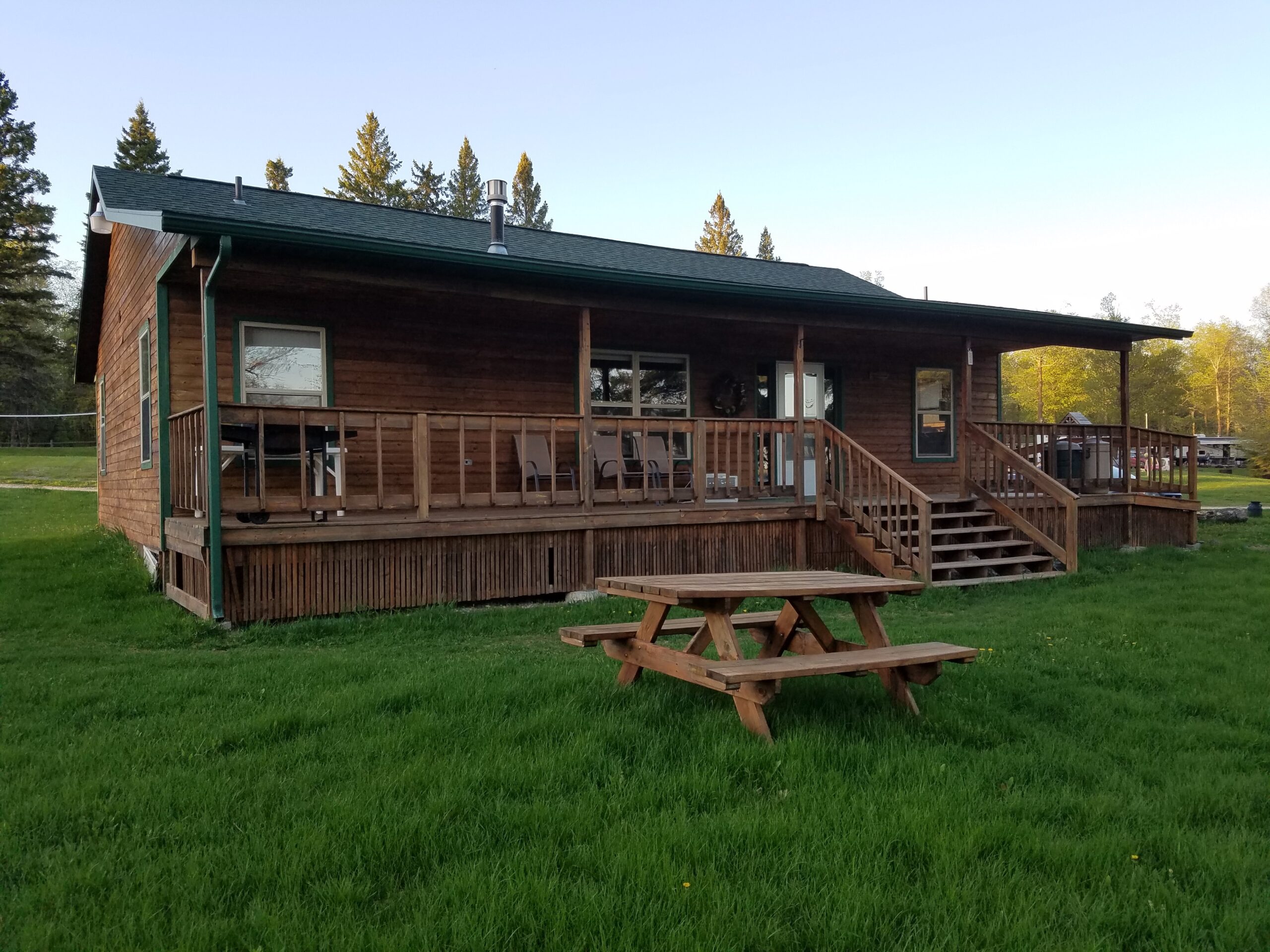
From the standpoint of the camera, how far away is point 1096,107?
19.1 meters

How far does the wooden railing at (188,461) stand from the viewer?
699 centimetres

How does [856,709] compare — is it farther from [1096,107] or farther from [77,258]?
[77,258]

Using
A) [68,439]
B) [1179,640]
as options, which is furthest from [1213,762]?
[68,439]

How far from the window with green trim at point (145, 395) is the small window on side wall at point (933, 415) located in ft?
33.2

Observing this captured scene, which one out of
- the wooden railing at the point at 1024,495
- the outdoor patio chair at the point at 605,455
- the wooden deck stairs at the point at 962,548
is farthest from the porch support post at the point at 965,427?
the outdoor patio chair at the point at 605,455

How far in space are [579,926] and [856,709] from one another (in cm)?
227

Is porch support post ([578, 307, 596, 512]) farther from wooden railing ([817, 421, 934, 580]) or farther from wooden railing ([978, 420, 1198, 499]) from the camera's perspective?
wooden railing ([978, 420, 1198, 499])

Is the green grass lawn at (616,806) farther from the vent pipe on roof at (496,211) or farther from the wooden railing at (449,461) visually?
the vent pipe on roof at (496,211)

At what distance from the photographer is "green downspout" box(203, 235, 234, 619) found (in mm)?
6469

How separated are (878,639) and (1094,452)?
951cm

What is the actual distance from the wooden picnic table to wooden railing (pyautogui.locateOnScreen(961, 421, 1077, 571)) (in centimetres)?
616

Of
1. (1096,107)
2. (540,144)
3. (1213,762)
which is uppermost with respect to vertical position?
(540,144)

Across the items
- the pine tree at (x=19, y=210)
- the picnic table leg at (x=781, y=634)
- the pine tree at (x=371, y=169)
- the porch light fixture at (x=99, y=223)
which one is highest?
the pine tree at (x=371, y=169)

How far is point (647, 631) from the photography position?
4.30m
